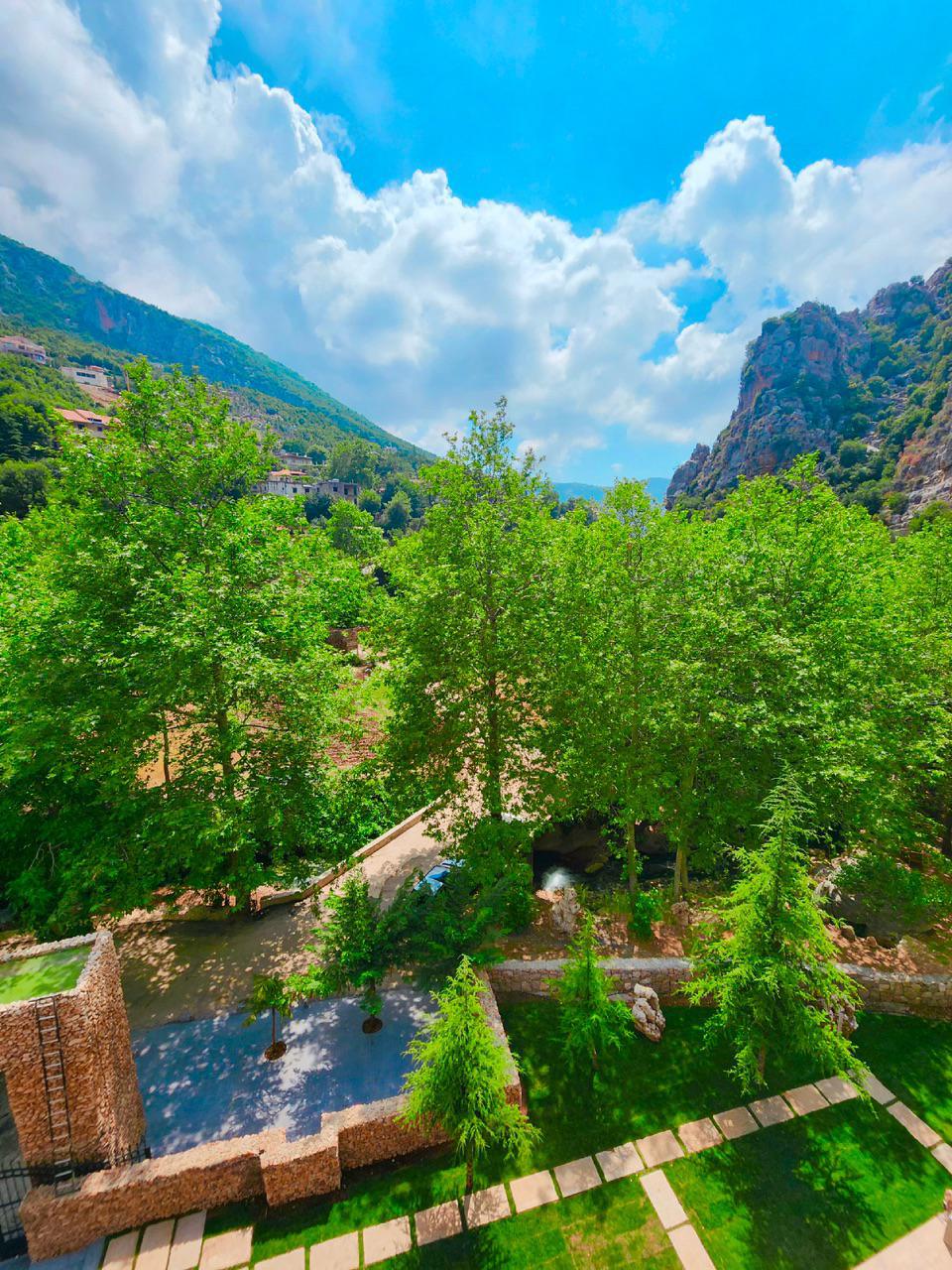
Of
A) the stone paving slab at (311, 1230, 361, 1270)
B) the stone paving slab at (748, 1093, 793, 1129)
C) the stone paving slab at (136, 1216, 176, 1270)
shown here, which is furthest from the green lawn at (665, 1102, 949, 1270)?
the stone paving slab at (136, 1216, 176, 1270)

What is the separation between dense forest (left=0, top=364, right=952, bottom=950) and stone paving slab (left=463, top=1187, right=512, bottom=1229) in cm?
601

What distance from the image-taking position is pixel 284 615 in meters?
14.9

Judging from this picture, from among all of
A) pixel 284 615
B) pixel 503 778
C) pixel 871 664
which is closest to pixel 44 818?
pixel 284 615

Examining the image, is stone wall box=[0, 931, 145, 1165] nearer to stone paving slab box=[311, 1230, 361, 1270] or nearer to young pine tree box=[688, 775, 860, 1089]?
stone paving slab box=[311, 1230, 361, 1270]

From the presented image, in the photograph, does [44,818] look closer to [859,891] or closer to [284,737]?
[284,737]

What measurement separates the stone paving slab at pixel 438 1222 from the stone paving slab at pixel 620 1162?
2.98 metres

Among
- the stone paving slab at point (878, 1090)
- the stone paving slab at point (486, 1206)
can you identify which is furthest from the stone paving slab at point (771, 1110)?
the stone paving slab at point (486, 1206)

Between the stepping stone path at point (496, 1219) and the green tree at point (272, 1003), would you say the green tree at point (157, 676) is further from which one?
the stepping stone path at point (496, 1219)

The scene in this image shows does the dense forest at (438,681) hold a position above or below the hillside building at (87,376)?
below

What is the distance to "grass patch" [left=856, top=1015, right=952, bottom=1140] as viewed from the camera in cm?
1163

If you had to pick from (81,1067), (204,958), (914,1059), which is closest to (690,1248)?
(914,1059)

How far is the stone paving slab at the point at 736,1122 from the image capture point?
36.1ft

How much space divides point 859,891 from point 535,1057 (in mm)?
12469

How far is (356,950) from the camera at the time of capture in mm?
12211
